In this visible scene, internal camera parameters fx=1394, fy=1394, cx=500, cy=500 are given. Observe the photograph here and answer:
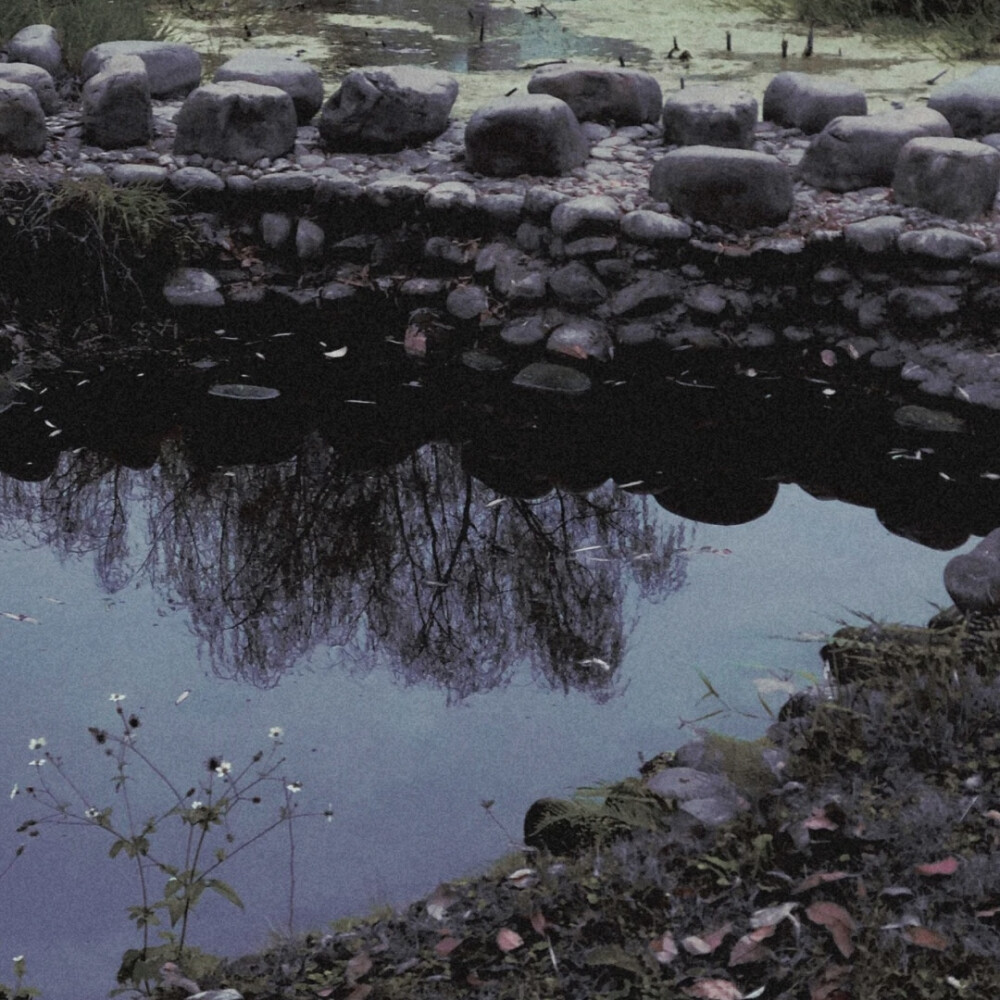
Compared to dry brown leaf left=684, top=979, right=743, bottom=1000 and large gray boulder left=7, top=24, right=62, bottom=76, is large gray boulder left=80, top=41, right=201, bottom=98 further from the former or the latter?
dry brown leaf left=684, top=979, right=743, bottom=1000

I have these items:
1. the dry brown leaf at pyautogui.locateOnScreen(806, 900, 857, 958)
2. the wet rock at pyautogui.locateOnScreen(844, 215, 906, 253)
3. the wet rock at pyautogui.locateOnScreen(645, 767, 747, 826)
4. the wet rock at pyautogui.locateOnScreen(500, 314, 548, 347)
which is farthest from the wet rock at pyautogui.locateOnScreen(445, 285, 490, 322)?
the dry brown leaf at pyautogui.locateOnScreen(806, 900, 857, 958)

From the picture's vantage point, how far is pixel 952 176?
4.88 m

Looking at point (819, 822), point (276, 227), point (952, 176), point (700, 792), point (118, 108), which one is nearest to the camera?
point (819, 822)

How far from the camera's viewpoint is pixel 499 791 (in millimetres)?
2975

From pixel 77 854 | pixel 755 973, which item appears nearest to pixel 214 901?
pixel 77 854

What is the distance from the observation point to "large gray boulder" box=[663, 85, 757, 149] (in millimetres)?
5328

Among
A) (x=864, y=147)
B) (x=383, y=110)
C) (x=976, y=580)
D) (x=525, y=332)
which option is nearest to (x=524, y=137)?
(x=383, y=110)

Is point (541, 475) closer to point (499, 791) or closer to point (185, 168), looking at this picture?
point (499, 791)

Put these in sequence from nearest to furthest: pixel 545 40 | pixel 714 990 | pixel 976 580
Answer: pixel 714 990 < pixel 976 580 < pixel 545 40

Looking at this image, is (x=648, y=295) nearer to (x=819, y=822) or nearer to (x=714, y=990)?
(x=819, y=822)

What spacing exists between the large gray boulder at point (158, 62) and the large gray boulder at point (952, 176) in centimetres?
320

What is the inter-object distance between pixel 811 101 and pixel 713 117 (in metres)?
0.56

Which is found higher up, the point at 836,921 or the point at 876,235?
the point at 876,235

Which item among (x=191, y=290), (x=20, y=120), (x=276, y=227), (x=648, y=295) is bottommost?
(x=191, y=290)
